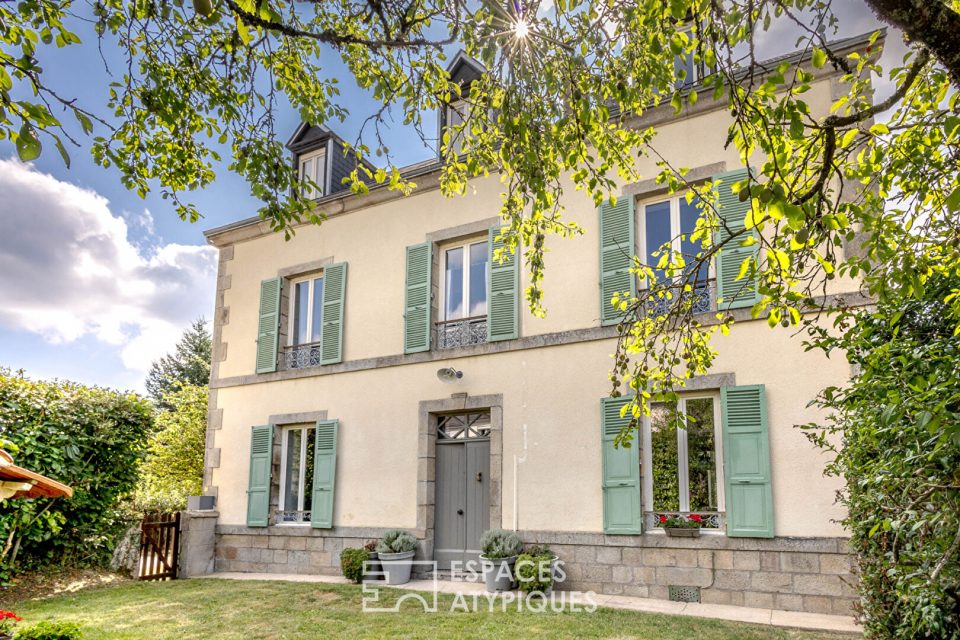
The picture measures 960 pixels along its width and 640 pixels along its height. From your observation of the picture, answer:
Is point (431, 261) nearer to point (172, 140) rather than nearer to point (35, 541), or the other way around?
point (172, 140)

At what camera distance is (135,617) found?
6438mm

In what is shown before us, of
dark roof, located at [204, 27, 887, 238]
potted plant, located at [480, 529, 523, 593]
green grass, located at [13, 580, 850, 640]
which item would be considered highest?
dark roof, located at [204, 27, 887, 238]

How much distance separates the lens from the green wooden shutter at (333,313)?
977 cm

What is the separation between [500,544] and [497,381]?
1996mm

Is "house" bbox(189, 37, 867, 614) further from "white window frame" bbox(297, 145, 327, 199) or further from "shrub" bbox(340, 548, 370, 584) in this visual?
"shrub" bbox(340, 548, 370, 584)

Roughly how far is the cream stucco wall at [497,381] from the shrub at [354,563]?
24.4 inches

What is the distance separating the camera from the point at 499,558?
7.32 metres

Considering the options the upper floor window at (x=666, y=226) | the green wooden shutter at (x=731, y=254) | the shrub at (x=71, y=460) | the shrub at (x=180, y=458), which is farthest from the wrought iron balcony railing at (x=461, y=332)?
the shrub at (x=180, y=458)

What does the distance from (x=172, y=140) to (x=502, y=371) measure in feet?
16.9

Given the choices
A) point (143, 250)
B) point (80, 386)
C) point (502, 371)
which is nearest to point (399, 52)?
point (502, 371)

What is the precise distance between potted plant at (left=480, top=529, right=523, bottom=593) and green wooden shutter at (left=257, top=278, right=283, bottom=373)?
4.65m

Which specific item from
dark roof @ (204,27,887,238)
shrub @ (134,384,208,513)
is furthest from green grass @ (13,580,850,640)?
shrub @ (134,384,208,513)

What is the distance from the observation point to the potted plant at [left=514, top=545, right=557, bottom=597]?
7.10 meters

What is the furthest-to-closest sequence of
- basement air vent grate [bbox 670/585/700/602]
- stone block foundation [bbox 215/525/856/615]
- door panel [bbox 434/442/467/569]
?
door panel [bbox 434/442/467/569], basement air vent grate [bbox 670/585/700/602], stone block foundation [bbox 215/525/856/615]
